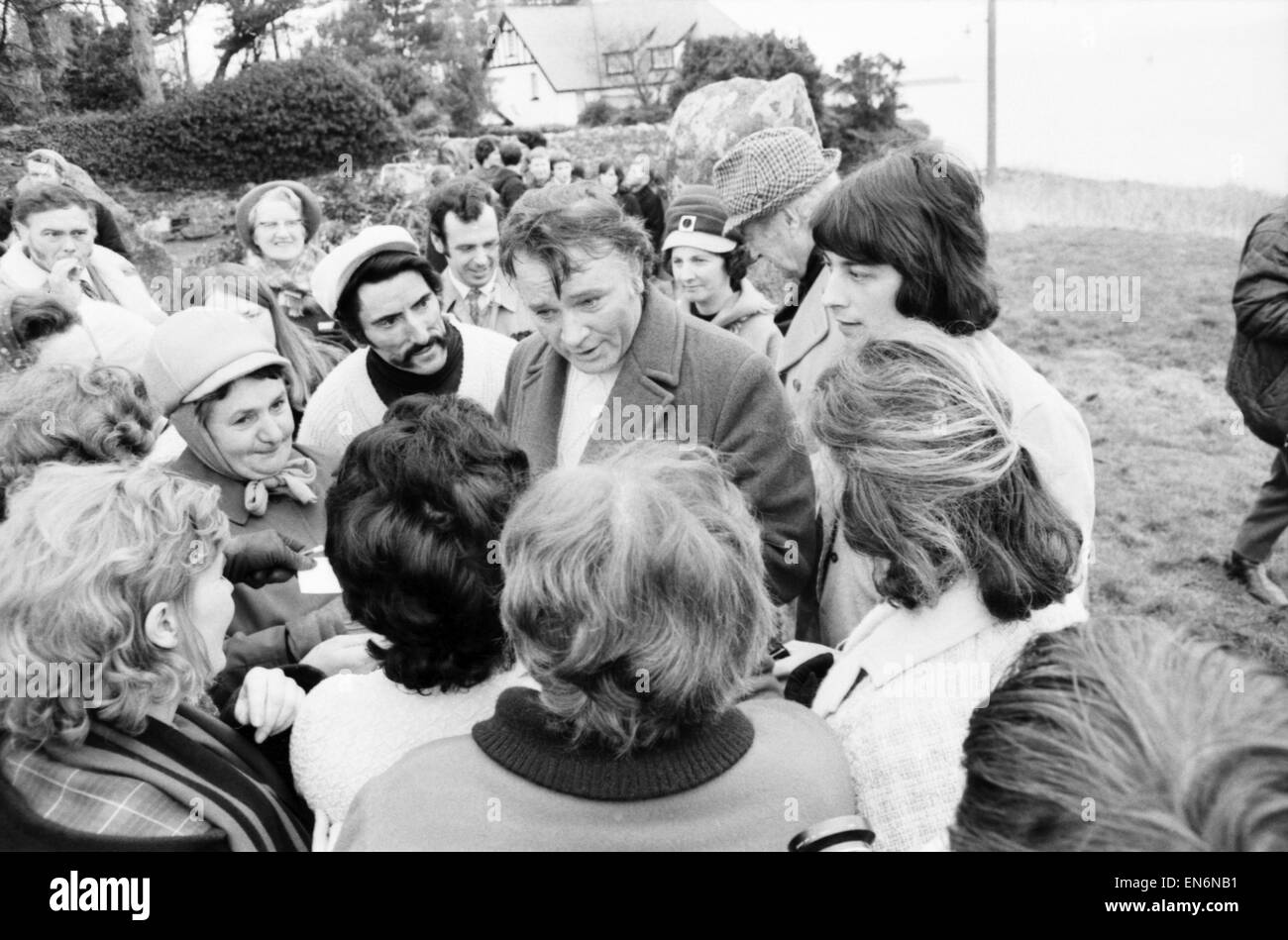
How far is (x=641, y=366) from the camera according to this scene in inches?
98.6

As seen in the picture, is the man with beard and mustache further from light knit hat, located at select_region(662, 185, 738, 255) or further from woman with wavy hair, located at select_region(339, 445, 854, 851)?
woman with wavy hair, located at select_region(339, 445, 854, 851)

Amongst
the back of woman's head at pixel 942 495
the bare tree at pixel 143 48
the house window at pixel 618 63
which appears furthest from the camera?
the house window at pixel 618 63

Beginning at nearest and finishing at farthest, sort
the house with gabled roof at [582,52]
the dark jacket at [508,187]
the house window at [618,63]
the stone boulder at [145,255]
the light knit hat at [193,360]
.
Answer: the light knit hat at [193,360]
the dark jacket at [508,187]
the stone boulder at [145,255]
the house with gabled roof at [582,52]
the house window at [618,63]

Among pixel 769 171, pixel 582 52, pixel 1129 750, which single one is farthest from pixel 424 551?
pixel 582 52

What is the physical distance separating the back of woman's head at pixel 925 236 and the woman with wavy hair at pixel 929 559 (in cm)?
72

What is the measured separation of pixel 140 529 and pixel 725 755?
1.10 m

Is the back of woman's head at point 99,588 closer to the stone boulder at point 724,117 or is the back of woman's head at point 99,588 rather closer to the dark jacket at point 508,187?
the dark jacket at point 508,187

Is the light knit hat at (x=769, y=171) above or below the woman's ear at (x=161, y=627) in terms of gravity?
above

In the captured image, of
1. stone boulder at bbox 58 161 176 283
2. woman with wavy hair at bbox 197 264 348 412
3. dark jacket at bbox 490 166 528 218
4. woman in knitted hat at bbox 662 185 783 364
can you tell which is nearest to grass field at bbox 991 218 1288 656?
woman in knitted hat at bbox 662 185 783 364

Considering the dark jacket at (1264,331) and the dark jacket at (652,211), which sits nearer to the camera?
the dark jacket at (1264,331)

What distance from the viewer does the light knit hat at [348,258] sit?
3.10 meters

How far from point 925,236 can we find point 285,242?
3.78 m

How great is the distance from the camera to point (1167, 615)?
4.57m

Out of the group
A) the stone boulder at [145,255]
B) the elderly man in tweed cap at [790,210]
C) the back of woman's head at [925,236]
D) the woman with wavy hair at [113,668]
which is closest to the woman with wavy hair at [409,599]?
the woman with wavy hair at [113,668]
